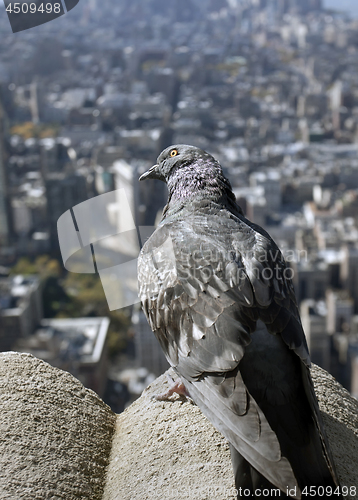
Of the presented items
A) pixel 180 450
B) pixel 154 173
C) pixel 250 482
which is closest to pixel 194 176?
pixel 154 173

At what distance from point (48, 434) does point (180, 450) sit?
0.29 m

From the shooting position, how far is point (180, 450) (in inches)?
52.0

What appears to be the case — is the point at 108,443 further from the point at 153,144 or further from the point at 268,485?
the point at 153,144

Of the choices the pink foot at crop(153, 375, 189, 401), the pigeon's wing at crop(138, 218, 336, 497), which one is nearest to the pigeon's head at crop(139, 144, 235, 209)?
the pigeon's wing at crop(138, 218, 336, 497)

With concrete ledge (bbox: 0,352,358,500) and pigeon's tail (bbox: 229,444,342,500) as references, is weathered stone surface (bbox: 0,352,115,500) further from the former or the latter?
pigeon's tail (bbox: 229,444,342,500)

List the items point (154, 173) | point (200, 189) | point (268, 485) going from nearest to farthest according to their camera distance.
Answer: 1. point (268, 485)
2. point (200, 189)
3. point (154, 173)

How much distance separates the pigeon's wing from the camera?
1.01 metres

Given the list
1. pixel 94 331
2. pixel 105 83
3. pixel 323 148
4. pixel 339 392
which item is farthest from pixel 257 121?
pixel 339 392

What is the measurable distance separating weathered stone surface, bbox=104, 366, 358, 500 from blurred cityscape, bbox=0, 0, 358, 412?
0.99 metres

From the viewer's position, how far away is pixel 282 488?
3.10 ft

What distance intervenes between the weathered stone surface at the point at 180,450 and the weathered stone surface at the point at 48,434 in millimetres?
49

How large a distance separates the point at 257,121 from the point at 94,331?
14701mm

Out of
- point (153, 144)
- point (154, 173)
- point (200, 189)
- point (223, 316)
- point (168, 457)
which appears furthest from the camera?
point (153, 144)

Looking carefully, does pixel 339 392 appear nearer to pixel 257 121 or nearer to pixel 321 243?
pixel 321 243
